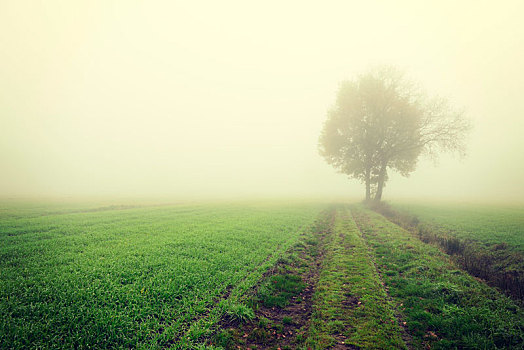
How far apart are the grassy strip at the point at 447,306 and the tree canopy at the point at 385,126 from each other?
31.8 meters

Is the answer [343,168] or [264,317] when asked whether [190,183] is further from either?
[264,317]

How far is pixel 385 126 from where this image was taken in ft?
132

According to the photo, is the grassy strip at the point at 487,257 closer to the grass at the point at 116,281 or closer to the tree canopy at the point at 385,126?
the grass at the point at 116,281

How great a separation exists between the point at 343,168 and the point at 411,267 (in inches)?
1429

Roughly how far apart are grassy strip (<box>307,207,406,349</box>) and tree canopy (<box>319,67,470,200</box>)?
34.3 metres

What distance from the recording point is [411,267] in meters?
12.2

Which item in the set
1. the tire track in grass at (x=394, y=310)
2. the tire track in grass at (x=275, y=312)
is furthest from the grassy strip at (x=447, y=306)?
the tire track in grass at (x=275, y=312)

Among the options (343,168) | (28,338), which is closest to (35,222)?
(28,338)

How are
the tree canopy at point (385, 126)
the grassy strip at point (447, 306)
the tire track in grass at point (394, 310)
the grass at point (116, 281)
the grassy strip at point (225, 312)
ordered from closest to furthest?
the grass at point (116, 281)
the grassy strip at point (225, 312)
the grassy strip at point (447, 306)
the tire track in grass at point (394, 310)
the tree canopy at point (385, 126)

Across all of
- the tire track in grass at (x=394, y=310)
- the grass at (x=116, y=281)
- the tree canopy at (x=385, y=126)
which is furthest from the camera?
the tree canopy at (x=385, y=126)

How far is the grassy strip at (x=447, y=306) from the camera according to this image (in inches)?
254

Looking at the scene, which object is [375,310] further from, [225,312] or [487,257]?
[487,257]

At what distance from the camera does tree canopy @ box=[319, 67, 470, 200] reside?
122 feet

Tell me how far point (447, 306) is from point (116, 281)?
43.6 ft
